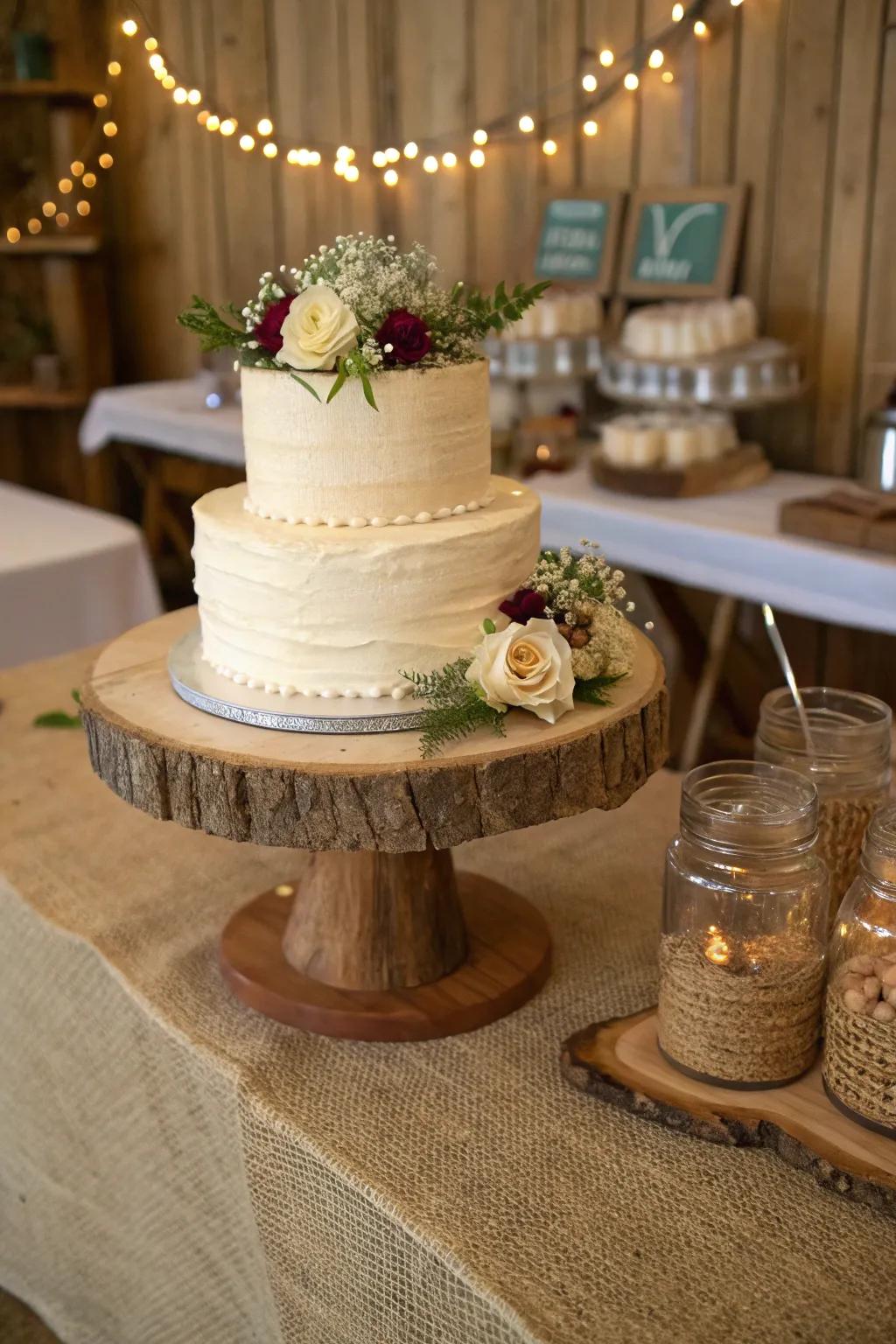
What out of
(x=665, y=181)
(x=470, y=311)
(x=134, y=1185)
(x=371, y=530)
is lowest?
(x=134, y=1185)

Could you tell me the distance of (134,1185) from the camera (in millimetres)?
1200

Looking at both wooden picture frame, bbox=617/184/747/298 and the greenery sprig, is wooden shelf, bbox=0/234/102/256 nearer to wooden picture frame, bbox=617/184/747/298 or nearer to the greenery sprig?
wooden picture frame, bbox=617/184/747/298

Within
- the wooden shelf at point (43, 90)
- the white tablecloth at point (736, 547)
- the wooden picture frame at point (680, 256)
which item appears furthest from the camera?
the wooden shelf at point (43, 90)

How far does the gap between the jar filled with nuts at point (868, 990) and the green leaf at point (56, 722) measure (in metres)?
1.20

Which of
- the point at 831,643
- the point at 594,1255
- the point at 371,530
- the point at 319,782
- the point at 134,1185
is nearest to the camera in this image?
the point at 594,1255

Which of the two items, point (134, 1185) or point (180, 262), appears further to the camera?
point (180, 262)

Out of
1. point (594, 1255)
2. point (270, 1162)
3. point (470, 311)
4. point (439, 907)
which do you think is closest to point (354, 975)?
point (439, 907)

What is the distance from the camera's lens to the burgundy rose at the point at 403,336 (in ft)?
3.47

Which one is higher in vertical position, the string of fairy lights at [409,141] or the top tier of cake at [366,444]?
the string of fairy lights at [409,141]

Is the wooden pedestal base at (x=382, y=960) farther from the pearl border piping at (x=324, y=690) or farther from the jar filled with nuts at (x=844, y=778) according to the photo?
the jar filled with nuts at (x=844, y=778)

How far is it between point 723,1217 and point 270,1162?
362 mm

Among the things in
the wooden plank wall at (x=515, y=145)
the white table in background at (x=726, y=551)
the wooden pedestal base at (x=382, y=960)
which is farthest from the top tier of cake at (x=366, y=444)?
the wooden plank wall at (x=515, y=145)

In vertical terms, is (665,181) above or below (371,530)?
above

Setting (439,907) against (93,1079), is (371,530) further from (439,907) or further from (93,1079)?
(93,1079)
